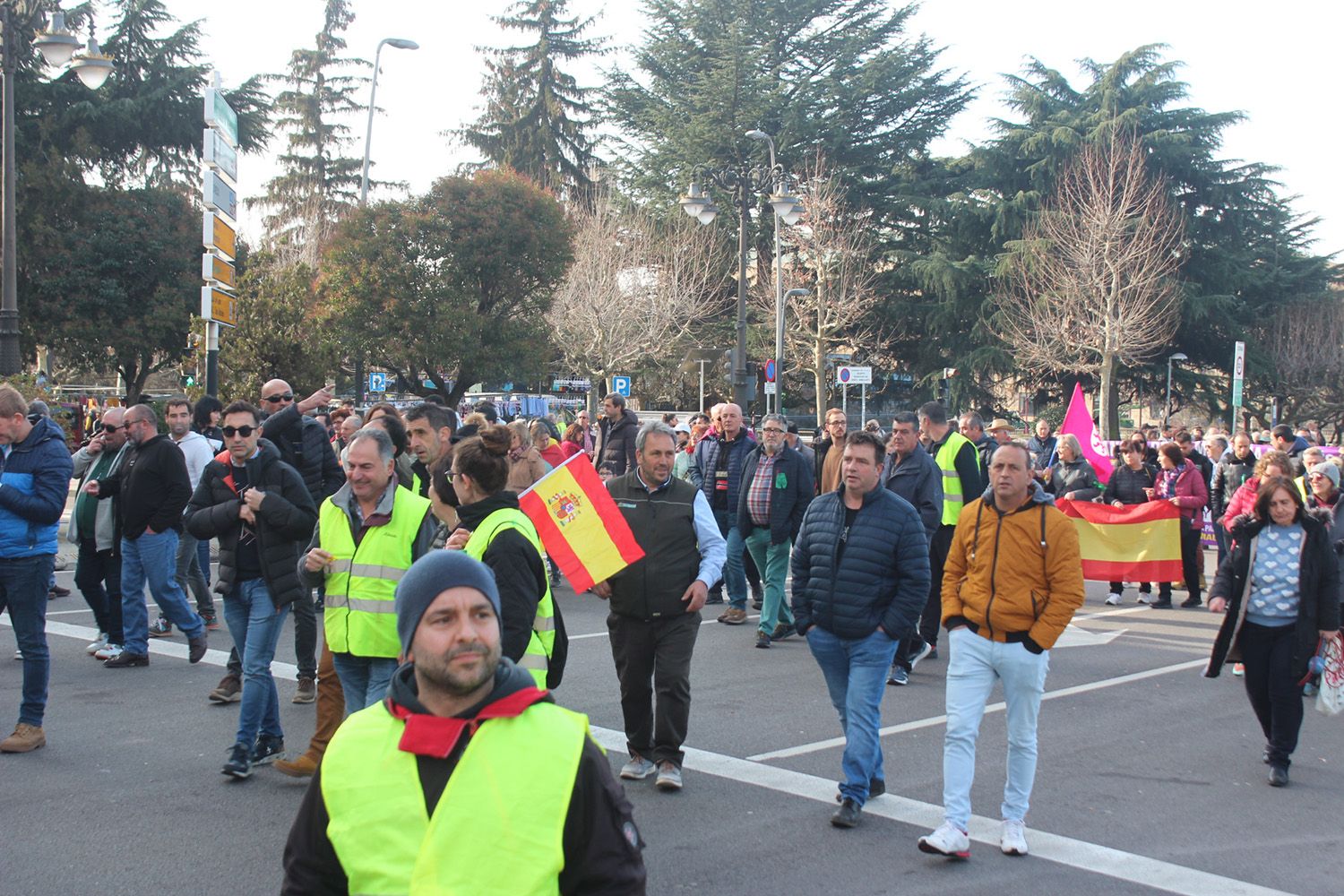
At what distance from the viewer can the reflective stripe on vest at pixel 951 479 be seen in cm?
950

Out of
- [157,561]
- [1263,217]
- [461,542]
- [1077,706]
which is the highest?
[1263,217]

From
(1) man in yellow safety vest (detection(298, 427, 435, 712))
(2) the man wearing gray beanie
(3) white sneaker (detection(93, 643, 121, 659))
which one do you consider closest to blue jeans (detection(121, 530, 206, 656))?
(3) white sneaker (detection(93, 643, 121, 659))

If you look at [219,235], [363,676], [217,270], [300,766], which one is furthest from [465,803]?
[219,235]

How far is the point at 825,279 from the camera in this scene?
43.4 m

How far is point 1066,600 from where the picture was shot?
17.4 ft

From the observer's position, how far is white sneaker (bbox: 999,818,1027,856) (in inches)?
204

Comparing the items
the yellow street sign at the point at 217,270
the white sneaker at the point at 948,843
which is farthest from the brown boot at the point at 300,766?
the yellow street sign at the point at 217,270

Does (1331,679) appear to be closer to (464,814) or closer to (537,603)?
(537,603)

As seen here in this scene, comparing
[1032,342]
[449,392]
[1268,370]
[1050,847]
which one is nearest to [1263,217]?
[1268,370]

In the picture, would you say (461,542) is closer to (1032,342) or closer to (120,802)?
(120,802)

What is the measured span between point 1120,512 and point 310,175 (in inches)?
1884

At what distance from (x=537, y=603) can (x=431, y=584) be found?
2.22 meters

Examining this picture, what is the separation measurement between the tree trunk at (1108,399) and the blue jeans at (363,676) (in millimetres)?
36055

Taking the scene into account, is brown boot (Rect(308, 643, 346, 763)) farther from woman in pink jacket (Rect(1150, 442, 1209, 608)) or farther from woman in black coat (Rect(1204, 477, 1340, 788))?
woman in pink jacket (Rect(1150, 442, 1209, 608))
